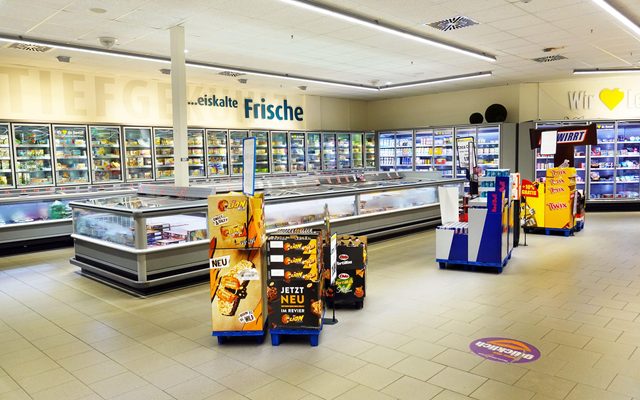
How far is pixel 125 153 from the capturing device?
10695 millimetres

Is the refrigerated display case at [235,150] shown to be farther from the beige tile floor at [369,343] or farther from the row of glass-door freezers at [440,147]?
the beige tile floor at [369,343]

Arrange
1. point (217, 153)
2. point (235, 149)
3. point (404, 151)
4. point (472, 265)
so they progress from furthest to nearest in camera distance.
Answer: point (404, 151) → point (235, 149) → point (217, 153) → point (472, 265)

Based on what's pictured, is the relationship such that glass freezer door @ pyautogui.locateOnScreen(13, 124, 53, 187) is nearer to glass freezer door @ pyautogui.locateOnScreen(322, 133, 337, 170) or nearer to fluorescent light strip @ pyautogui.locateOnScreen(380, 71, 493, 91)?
glass freezer door @ pyautogui.locateOnScreen(322, 133, 337, 170)

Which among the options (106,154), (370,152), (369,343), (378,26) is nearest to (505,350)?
(369,343)

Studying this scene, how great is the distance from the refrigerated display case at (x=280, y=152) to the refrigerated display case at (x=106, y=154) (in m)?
4.40

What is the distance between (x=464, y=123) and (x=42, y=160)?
11.3m

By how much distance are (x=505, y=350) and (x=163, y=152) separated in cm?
946

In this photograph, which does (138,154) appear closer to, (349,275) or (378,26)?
(378,26)

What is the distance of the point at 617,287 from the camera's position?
234 inches

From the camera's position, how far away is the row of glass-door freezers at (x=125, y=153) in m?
9.52

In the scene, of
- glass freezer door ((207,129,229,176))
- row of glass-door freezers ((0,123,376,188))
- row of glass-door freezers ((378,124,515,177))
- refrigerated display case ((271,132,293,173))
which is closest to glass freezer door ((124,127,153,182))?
row of glass-door freezers ((0,123,376,188))

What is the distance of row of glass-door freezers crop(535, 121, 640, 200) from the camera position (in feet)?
43.2

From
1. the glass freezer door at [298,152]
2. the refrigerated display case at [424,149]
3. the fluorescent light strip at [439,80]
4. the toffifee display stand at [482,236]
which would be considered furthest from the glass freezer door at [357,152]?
the toffifee display stand at [482,236]

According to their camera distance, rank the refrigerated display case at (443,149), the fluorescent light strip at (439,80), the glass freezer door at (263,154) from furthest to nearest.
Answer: the refrigerated display case at (443,149) < the glass freezer door at (263,154) < the fluorescent light strip at (439,80)
